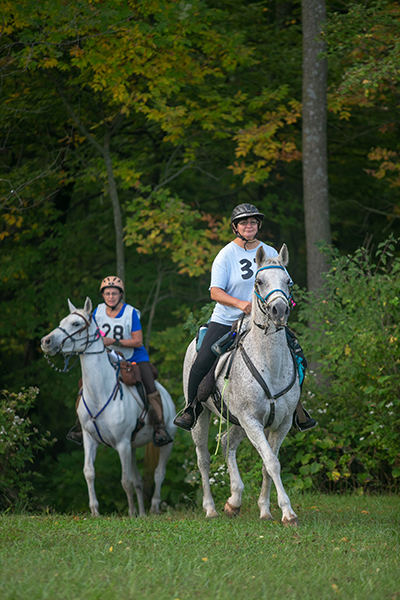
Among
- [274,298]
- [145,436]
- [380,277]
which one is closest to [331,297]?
[380,277]

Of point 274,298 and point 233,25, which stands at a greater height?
point 233,25

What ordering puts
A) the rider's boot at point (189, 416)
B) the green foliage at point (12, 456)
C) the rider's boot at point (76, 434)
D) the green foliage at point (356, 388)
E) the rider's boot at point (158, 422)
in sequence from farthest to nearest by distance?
the rider's boot at point (158, 422)
the rider's boot at point (76, 434)
the green foliage at point (12, 456)
the green foliage at point (356, 388)
the rider's boot at point (189, 416)

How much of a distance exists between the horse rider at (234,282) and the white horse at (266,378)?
10.6 inches

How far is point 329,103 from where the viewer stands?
16062mm

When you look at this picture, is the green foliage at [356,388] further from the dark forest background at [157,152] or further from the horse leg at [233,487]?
the horse leg at [233,487]

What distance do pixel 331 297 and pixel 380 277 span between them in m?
1.47

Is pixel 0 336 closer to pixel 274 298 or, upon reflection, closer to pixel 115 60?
pixel 115 60

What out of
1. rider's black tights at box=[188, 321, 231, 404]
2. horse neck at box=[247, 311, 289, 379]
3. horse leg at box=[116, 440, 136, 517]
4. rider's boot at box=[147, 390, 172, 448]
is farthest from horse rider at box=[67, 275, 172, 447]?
horse neck at box=[247, 311, 289, 379]

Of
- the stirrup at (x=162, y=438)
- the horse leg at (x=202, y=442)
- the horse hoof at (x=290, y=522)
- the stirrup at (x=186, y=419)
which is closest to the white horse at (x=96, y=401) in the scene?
the stirrup at (x=162, y=438)

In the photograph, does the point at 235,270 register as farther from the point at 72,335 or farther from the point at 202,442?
the point at 72,335

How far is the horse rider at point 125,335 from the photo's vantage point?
10.2 m

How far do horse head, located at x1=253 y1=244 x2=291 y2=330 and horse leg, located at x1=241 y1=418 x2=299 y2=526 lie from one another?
104 cm

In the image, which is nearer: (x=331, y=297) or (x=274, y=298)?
(x=274, y=298)

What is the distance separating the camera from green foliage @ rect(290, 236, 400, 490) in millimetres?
9945
